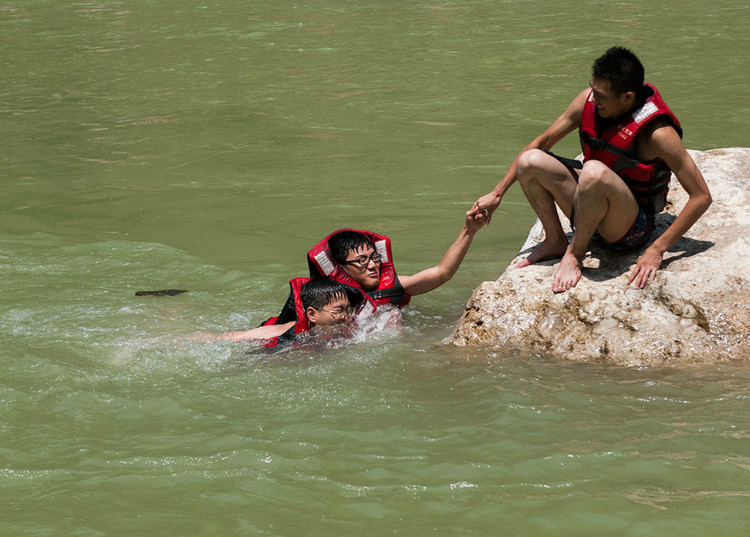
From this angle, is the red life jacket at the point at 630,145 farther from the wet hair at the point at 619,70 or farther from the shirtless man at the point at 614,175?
the wet hair at the point at 619,70

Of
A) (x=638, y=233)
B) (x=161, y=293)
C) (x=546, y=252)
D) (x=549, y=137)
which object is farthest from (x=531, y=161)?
(x=161, y=293)

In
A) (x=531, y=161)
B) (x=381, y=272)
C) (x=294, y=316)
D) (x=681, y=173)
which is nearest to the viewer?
(x=681, y=173)

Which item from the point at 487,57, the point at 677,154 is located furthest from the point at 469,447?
the point at 487,57

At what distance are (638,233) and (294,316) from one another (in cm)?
227

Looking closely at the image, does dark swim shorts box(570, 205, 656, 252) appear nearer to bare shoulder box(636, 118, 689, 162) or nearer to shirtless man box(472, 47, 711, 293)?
shirtless man box(472, 47, 711, 293)

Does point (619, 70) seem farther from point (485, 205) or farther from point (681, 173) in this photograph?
point (485, 205)

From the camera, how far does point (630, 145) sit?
530cm

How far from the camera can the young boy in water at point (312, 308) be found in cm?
596

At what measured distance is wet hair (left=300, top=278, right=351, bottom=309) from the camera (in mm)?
5965

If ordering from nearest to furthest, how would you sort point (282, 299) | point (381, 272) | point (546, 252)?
point (546, 252) → point (381, 272) → point (282, 299)

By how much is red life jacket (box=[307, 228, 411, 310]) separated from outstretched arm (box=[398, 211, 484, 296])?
85 millimetres

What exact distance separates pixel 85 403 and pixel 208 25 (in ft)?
50.7

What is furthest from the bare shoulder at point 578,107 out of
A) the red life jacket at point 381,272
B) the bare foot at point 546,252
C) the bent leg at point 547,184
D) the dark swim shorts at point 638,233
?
the red life jacket at point 381,272

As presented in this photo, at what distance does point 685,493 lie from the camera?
148 inches
